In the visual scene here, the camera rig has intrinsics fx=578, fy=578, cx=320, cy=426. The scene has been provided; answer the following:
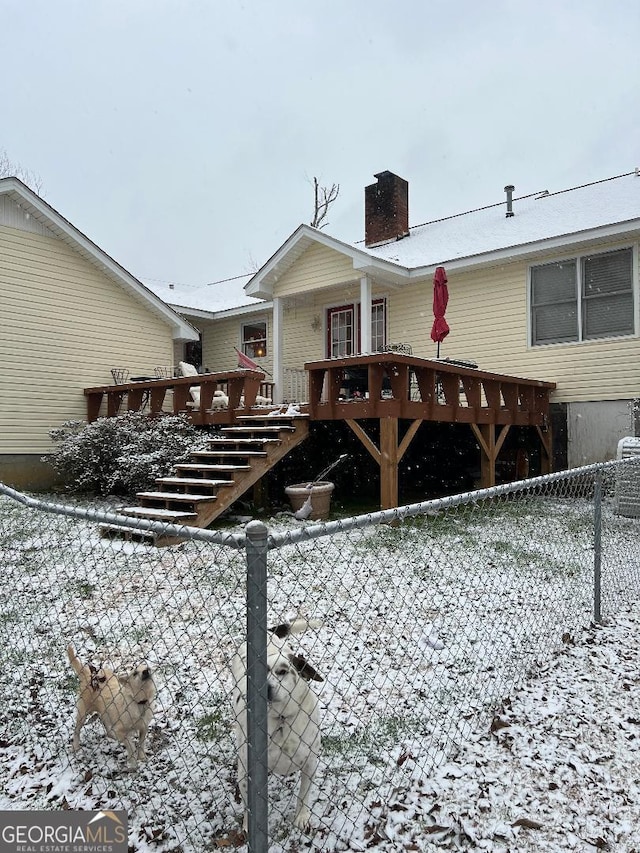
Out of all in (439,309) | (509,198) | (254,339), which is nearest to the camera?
(439,309)

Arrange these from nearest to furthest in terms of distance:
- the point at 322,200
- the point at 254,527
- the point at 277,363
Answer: the point at 254,527 → the point at 277,363 → the point at 322,200

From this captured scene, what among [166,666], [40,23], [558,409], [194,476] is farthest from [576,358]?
[40,23]

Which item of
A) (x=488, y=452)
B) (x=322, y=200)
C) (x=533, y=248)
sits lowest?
(x=488, y=452)

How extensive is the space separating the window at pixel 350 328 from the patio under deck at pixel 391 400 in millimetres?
2199

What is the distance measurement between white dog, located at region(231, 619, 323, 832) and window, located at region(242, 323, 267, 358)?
13.8 metres

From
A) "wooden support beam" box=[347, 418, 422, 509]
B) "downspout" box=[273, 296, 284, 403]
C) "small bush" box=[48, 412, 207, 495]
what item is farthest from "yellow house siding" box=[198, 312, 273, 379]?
"wooden support beam" box=[347, 418, 422, 509]

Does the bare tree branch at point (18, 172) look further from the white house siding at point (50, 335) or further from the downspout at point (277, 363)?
the downspout at point (277, 363)

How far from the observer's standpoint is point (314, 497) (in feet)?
24.3

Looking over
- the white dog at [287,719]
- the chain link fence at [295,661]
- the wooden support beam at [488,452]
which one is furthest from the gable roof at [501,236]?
the white dog at [287,719]

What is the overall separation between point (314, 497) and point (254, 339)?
944 cm

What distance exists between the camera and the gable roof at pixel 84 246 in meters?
10.8

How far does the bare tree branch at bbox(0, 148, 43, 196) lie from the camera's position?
21.4 meters

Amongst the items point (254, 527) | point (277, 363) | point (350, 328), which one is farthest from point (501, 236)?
point (254, 527)

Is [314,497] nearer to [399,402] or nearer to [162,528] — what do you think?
[399,402]
